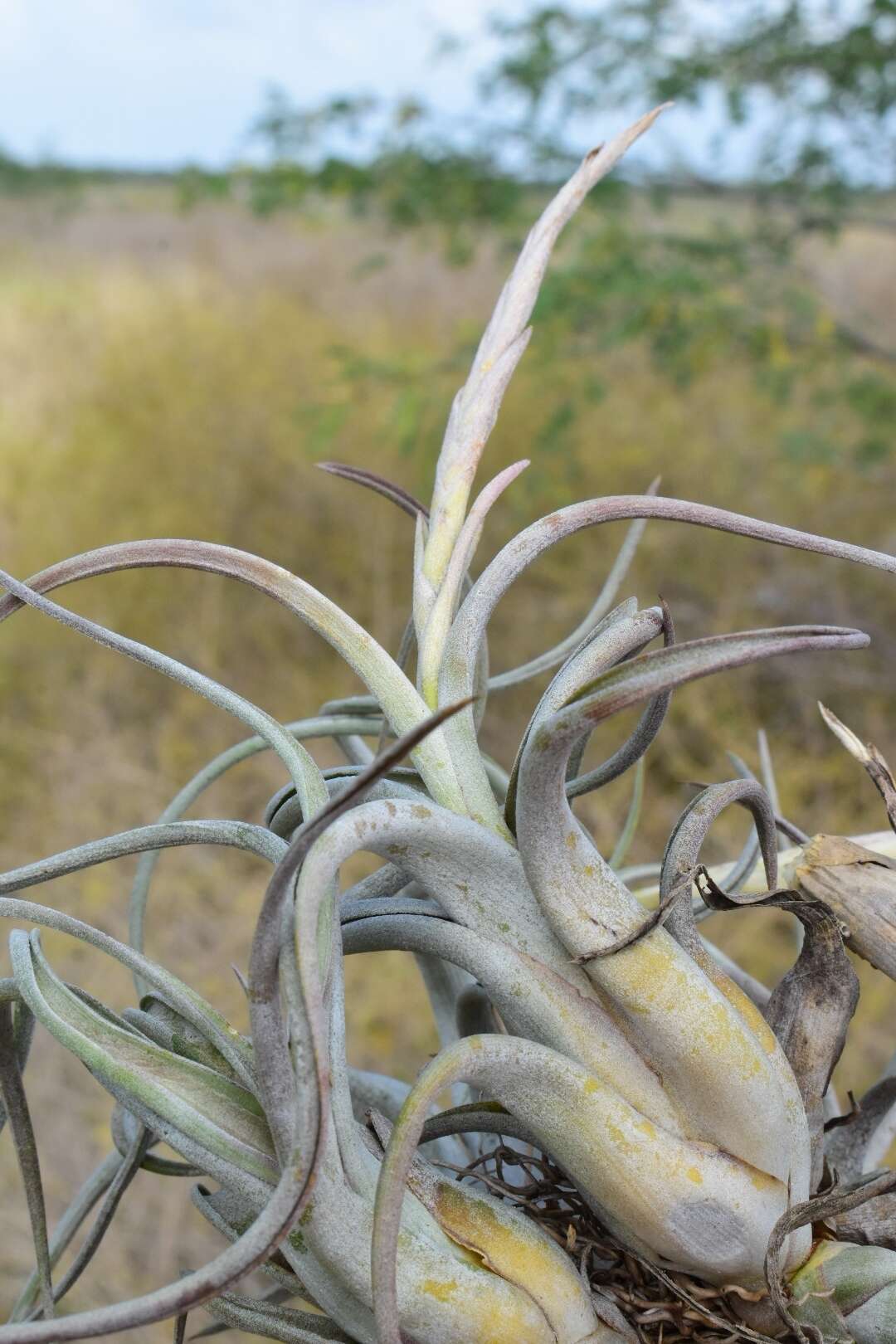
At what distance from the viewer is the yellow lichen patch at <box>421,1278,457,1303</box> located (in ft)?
1.04

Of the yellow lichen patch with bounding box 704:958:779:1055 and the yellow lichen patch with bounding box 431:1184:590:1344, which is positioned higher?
the yellow lichen patch with bounding box 704:958:779:1055

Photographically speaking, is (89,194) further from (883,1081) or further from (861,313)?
(883,1081)

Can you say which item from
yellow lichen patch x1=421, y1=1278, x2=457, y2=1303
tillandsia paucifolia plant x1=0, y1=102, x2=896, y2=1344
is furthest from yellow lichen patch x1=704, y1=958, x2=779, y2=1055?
→ yellow lichen patch x1=421, y1=1278, x2=457, y2=1303

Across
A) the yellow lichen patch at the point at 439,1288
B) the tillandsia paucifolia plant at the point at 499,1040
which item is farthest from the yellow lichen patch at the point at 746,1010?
the yellow lichen patch at the point at 439,1288

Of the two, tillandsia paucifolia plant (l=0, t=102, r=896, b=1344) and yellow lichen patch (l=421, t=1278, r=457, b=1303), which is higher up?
tillandsia paucifolia plant (l=0, t=102, r=896, b=1344)

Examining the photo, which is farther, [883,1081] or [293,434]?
[293,434]

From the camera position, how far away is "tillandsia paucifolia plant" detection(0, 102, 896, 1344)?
298 mm

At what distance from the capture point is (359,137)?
2115 millimetres

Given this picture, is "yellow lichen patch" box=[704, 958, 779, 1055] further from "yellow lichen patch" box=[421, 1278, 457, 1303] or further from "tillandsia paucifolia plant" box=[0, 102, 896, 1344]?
"yellow lichen patch" box=[421, 1278, 457, 1303]

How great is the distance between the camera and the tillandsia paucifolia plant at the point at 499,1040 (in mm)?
298

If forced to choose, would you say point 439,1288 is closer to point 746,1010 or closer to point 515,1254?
point 515,1254

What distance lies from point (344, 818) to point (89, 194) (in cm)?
1293

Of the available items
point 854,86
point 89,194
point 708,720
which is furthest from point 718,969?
point 89,194

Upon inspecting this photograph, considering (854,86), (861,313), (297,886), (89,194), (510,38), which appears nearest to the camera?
(297,886)
